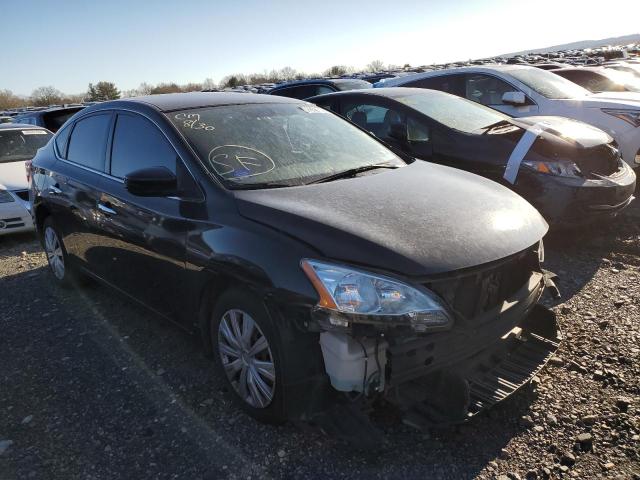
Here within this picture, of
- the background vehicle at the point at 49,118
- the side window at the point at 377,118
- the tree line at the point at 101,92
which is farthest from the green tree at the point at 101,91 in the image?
the side window at the point at 377,118

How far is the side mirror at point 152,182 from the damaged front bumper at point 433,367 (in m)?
1.30

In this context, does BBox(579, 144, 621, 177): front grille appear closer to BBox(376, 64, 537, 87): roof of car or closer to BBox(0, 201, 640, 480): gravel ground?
BBox(0, 201, 640, 480): gravel ground

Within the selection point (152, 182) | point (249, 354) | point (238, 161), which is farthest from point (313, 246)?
point (152, 182)

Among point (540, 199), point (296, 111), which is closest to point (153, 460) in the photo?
point (296, 111)

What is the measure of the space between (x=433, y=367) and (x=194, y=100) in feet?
8.23

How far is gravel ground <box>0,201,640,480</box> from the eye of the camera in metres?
2.42

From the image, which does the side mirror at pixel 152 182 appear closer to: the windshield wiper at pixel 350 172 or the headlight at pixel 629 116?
the windshield wiper at pixel 350 172

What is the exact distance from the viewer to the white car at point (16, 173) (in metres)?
6.80

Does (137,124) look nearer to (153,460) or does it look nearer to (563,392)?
(153,460)

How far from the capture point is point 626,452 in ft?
7.91

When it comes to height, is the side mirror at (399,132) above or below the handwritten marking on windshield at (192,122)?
below

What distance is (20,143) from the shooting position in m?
8.49

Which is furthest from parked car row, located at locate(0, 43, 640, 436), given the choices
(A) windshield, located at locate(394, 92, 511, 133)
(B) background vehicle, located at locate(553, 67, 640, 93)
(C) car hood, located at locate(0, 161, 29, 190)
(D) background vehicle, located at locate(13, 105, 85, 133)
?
(D) background vehicle, located at locate(13, 105, 85, 133)

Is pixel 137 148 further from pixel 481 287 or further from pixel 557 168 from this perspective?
pixel 557 168
